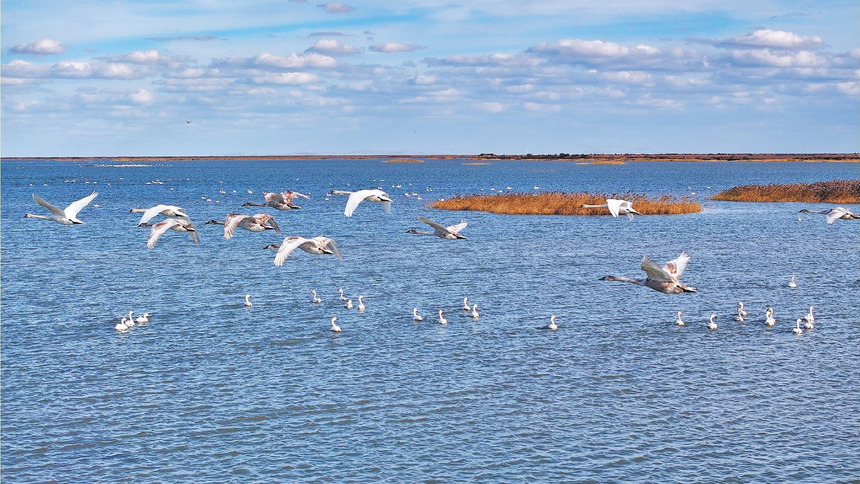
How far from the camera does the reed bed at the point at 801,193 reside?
72.5 meters

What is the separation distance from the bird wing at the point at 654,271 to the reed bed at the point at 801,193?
56899 mm

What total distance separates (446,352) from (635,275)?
14321mm

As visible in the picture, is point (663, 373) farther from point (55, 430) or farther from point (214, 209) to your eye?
point (214, 209)

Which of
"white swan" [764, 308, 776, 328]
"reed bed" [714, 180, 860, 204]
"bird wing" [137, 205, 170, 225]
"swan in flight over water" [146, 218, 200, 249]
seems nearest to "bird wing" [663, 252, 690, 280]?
"white swan" [764, 308, 776, 328]

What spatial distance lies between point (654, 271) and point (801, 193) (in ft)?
209

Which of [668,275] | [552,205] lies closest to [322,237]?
[668,275]

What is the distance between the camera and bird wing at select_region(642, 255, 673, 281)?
17.9 meters

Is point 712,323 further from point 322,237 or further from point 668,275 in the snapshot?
point 322,237

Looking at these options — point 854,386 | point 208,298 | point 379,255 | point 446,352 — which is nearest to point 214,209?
point 379,255

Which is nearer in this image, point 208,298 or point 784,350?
point 784,350

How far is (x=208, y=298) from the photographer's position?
32125mm

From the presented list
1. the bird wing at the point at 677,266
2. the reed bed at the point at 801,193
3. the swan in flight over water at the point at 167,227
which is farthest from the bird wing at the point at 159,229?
the reed bed at the point at 801,193

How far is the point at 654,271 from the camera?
1923 centimetres

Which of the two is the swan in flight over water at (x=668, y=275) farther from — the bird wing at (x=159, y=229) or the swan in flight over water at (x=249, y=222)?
the bird wing at (x=159, y=229)
